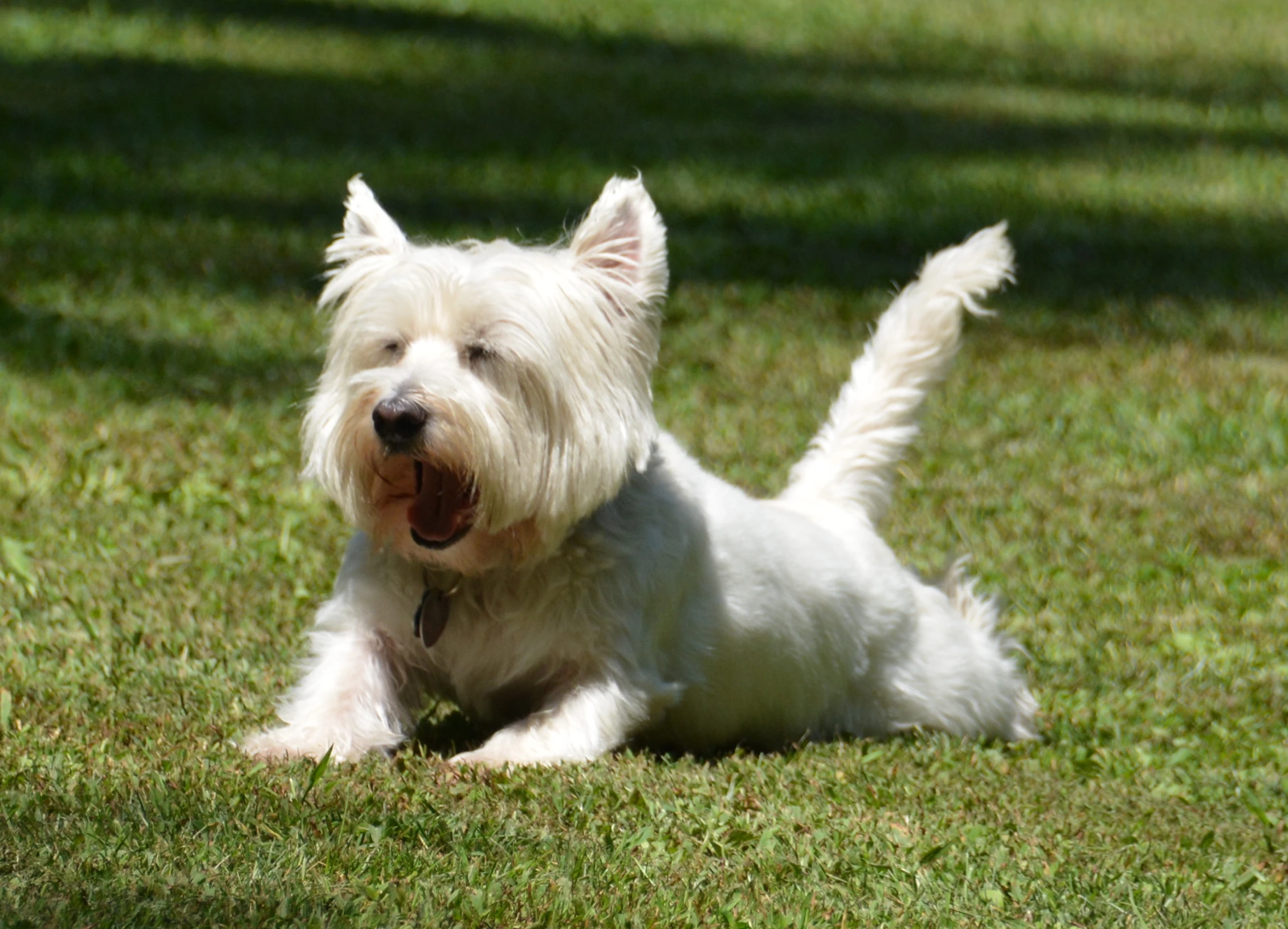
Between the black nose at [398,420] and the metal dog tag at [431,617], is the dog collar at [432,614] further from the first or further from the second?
the black nose at [398,420]

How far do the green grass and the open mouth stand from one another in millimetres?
607

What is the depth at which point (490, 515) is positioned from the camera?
4781mm

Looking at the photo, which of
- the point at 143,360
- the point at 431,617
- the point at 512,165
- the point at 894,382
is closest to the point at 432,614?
the point at 431,617

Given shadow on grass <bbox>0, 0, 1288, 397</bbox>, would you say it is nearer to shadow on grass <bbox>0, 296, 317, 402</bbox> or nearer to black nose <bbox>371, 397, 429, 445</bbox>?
shadow on grass <bbox>0, 296, 317, 402</bbox>

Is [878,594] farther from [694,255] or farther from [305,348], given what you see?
[694,255]

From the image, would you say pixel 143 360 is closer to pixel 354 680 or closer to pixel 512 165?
pixel 354 680

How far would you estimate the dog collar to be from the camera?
16.2 feet

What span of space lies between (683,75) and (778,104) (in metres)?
1.47

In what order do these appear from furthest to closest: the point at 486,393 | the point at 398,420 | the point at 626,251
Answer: the point at 626,251 → the point at 486,393 → the point at 398,420

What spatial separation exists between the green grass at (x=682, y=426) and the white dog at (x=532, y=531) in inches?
8.5

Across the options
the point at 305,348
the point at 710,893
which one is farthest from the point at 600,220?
the point at 305,348

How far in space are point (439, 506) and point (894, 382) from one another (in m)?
2.14

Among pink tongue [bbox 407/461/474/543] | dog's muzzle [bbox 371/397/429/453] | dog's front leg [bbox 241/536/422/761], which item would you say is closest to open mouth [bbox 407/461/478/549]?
pink tongue [bbox 407/461/474/543]

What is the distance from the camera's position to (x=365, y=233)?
524 centimetres
